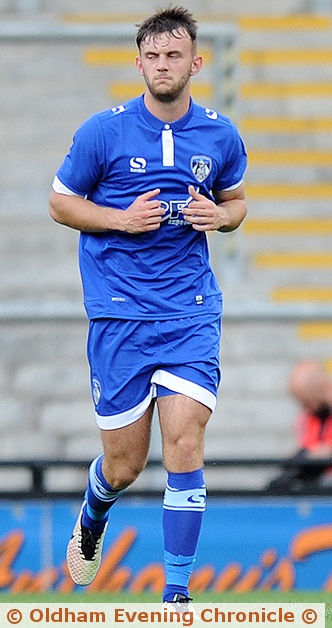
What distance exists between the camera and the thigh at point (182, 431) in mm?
5035

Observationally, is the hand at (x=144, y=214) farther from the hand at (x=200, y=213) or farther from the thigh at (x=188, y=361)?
the thigh at (x=188, y=361)

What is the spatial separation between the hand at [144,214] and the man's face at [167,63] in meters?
0.37

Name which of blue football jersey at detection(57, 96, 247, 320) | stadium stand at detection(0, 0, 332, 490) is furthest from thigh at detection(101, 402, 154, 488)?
stadium stand at detection(0, 0, 332, 490)

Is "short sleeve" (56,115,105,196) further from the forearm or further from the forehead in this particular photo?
the forehead

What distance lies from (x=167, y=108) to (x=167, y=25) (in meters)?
0.30

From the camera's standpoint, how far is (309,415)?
8.77 metres

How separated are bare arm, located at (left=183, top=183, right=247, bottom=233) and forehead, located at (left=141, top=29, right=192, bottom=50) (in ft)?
1.69

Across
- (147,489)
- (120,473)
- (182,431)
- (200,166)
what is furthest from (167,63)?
(147,489)

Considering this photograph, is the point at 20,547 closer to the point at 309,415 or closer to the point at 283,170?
the point at 309,415

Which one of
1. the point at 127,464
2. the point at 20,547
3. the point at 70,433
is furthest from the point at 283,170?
the point at 127,464

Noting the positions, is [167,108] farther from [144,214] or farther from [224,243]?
[224,243]

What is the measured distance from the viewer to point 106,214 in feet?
16.9

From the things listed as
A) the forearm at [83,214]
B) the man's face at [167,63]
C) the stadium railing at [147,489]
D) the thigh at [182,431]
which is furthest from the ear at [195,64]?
the stadium railing at [147,489]

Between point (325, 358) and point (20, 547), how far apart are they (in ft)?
11.6
